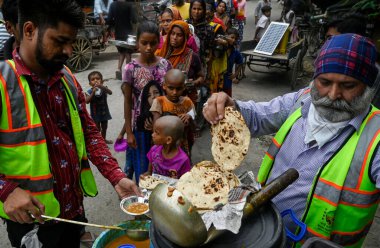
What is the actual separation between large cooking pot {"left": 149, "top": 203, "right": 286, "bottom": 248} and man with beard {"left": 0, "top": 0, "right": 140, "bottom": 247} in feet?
2.04

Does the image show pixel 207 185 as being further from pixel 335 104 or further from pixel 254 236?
pixel 335 104

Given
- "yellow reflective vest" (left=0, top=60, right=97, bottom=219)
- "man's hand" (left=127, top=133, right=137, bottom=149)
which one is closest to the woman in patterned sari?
"man's hand" (left=127, top=133, right=137, bottom=149)

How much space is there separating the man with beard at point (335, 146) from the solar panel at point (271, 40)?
20.3ft

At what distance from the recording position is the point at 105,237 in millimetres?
2209

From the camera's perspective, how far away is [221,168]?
4.76ft

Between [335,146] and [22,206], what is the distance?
1453mm

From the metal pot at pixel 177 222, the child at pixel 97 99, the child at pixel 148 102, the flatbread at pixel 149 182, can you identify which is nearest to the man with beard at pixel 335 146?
the metal pot at pixel 177 222

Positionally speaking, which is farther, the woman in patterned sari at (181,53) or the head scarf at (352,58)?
the woman in patterned sari at (181,53)

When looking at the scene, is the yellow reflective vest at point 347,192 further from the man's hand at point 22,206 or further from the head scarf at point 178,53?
the head scarf at point 178,53

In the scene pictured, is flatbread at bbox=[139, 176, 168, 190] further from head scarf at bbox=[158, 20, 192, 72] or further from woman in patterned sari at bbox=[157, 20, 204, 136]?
head scarf at bbox=[158, 20, 192, 72]

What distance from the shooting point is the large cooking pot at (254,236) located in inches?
46.9

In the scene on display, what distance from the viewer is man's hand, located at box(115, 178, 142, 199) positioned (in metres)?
1.90

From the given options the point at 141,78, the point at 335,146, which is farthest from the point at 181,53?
the point at 335,146

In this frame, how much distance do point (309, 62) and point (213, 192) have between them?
9.47 meters
